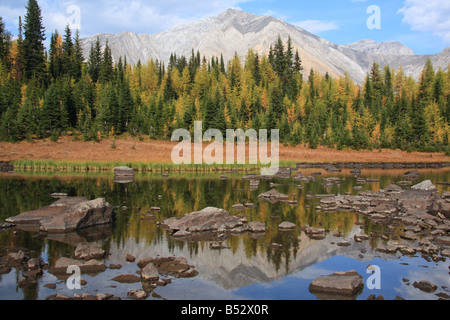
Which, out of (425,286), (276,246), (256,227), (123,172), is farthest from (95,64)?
(425,286)

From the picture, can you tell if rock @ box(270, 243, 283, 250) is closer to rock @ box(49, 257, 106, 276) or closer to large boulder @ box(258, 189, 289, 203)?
rock @ box(49, 257, 106, 276)

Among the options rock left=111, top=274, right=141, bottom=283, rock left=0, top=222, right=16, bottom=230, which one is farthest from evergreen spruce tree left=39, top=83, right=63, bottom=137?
rock left=111, top=274, right=141, bottom=283

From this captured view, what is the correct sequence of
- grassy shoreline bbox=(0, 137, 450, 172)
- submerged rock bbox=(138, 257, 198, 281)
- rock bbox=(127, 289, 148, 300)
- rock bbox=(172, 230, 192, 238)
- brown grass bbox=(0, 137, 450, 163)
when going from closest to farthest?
rock bbox=(127, 289, 148, 300)
submerged rock bbox=(138, 257, 198, 281)
rock bbox=(172, 230, 192, 238)
grassy shoreline bbox=(0, 137, 450, 172)
brown grass bbox=(0, 137, 450, 163)

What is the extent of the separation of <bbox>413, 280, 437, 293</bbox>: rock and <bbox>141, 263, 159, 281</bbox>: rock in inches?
324

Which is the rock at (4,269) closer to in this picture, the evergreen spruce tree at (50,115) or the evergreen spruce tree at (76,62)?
the evergreen spruce tree at (50,115)

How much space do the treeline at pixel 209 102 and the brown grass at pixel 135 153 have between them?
3.52m

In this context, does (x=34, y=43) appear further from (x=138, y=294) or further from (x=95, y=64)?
(x=138, y=294)

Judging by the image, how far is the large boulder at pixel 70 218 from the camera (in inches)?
716

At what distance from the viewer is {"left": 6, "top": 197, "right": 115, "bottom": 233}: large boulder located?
18188 millimetres

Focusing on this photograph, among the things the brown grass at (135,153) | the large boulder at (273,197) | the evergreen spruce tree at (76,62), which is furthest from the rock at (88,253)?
the evergreen spruce tree at (76,62)

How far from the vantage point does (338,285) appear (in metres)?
11.1

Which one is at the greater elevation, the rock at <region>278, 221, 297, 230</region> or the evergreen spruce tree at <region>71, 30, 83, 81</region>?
the evergreen spruce tree at <region>71, 30, 83, 81</region>
